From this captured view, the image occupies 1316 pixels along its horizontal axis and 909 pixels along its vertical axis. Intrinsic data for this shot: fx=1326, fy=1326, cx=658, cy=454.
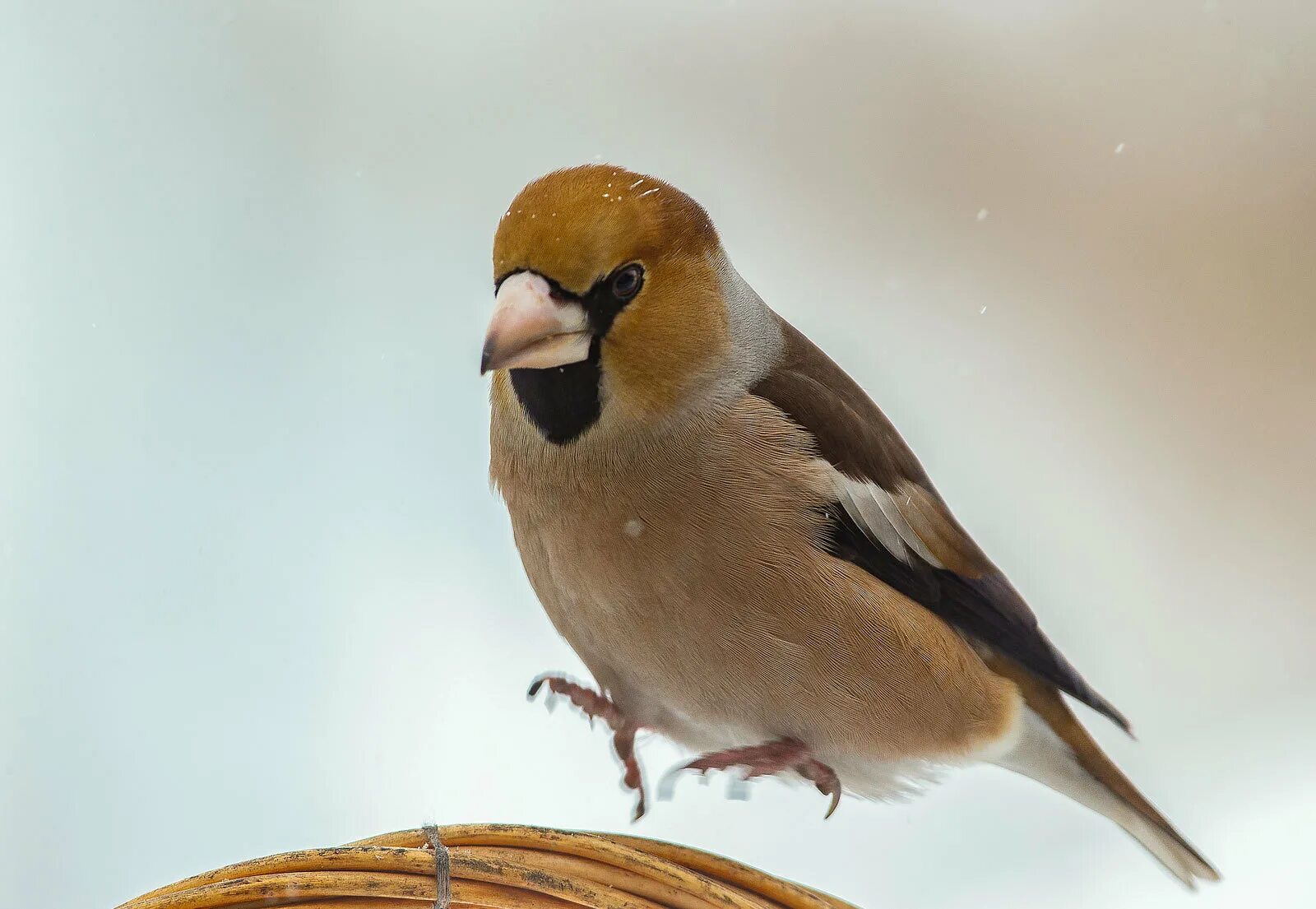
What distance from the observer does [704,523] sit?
43.8 inches

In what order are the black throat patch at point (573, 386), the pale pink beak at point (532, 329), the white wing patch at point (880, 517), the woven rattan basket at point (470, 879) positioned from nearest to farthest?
the woven rattan basket at point (470, 879)
the pale pink beak at point (532, 329)
the black throat patch at point (573, 386)
the white wing patch at point (880, 517)

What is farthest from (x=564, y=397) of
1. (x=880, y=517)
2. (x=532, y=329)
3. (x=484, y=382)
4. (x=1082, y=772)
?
(x=1082, y=772)

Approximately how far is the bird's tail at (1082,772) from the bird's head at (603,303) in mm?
477

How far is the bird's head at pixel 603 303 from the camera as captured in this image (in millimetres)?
1035

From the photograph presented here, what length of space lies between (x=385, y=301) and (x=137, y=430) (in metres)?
0.44

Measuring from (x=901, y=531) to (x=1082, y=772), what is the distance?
1.29 feet

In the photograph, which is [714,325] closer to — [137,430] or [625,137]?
[625,137]

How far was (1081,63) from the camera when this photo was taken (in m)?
2.48

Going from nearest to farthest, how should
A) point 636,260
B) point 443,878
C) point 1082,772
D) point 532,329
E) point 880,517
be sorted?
point 443,878 → point 532,329 → point 636,260 → point 880,517 → point 1082,772

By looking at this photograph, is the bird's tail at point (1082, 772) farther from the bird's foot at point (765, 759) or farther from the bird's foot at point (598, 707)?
the bird's foot at point (598, 707)

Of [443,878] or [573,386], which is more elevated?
[573,386]

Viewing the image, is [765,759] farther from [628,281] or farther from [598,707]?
[628,281]

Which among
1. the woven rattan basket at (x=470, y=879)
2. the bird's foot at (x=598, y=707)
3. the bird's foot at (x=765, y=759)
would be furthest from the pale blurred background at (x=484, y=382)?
the woven rattan basket at (x=470, y=879)

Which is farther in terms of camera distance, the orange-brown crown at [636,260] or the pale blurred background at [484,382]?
the pale blurred background at [484,382]
